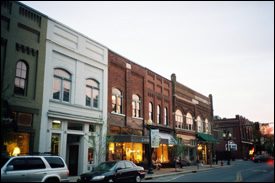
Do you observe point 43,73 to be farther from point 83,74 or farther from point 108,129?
point 108,129

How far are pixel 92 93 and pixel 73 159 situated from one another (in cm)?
567

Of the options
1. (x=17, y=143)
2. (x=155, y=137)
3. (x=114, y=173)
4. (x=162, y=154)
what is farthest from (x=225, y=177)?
(x=162, y=154)

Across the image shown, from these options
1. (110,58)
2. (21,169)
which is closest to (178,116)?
(110,58)

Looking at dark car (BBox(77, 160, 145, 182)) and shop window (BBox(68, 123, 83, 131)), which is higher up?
shop window (BBox(68, 123, 83, 131))

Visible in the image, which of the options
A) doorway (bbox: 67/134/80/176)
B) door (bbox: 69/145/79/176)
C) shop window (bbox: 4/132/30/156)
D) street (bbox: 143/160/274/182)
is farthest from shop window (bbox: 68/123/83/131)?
street (bbox: 143/160/274/182)

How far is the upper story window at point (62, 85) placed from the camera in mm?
22578

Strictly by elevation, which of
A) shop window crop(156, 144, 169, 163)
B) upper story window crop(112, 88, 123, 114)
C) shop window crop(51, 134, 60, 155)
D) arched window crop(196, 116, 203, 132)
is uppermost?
upper story window crop(112, 88, 123, 114)

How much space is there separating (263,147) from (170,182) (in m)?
81.3

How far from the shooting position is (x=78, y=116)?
23500 mm

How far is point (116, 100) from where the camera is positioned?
2869cm

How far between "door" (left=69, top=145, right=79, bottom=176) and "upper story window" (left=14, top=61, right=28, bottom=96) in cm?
677

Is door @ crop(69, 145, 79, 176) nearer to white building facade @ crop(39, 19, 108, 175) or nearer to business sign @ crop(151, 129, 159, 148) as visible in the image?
white building facade @ crop(39, 19, 108, 175)

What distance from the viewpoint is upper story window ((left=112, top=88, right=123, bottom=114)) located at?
2837cm

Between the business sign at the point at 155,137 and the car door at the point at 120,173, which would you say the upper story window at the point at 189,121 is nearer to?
the business sign at the point at 155,137
